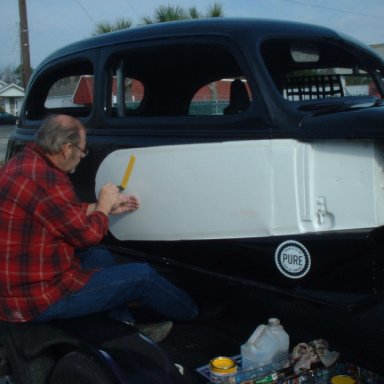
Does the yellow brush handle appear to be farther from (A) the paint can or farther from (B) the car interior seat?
(A) the paint can

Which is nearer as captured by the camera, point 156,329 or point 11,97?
point 156,329

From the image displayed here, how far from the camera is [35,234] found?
2594 millimetres

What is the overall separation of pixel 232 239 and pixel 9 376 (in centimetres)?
141

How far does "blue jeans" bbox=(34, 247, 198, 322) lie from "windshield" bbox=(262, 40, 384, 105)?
4.09 ft

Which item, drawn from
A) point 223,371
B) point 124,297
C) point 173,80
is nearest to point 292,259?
point 223,371

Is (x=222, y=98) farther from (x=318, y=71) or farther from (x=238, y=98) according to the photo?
(x=318, y=71)

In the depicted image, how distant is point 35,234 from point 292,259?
3.83 feet

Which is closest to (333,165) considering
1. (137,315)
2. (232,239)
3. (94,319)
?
(232,239)

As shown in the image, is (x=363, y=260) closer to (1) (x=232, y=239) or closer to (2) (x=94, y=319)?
(1) (x=232, y=239)

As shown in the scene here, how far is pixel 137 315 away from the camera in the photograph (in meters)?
3.42

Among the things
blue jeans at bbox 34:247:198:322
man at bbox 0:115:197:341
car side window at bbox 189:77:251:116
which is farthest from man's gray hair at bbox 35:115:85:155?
car side window at bbox 189:77:251:116

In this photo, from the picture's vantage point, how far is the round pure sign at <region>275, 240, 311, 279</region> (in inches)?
96.1

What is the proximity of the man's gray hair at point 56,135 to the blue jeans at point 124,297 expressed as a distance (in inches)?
25.8

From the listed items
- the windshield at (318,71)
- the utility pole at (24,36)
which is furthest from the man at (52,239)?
the utility pole at (24,36)
